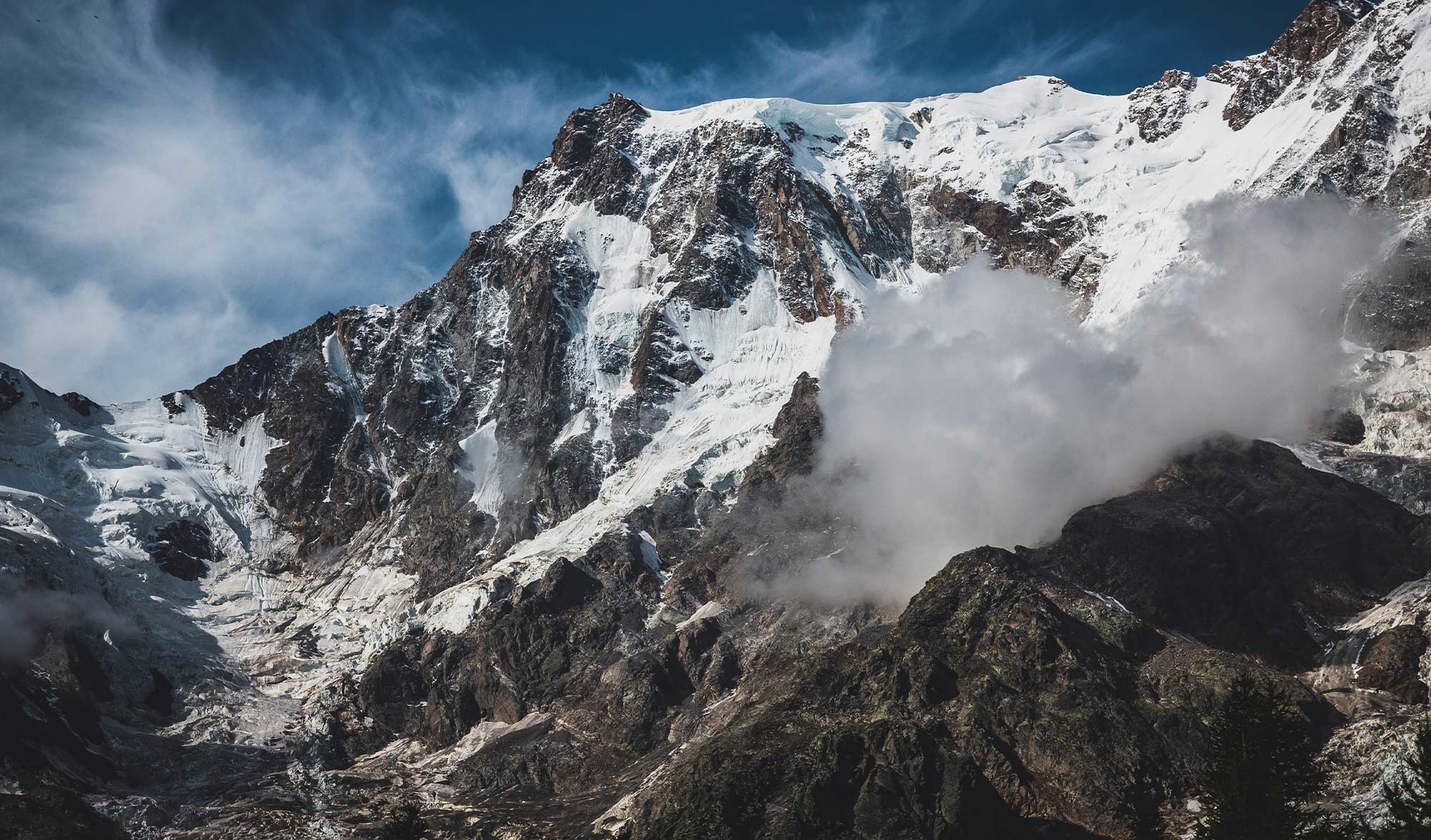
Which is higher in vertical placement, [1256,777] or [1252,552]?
[1252,552]

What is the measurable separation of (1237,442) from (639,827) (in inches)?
4794

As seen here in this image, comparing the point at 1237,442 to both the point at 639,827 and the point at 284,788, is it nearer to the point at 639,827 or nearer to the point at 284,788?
the point at 639,827

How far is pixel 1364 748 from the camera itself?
4766 inches

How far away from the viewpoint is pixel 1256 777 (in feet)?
276

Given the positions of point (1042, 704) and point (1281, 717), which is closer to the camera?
point (1281, 717)

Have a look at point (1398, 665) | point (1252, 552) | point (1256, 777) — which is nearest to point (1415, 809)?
point (1256, 777)

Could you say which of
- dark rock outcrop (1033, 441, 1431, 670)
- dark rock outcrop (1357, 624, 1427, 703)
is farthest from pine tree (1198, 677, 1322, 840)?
dark rock outcrop (1033, 441, 1431, 670)

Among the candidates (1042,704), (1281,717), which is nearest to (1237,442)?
(1042,704)

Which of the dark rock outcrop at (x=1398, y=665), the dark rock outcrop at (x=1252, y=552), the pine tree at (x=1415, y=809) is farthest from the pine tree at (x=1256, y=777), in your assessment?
the dark rock outcrop at (x=1252, y=552)

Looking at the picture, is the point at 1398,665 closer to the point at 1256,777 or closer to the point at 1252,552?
the point at 1252,552

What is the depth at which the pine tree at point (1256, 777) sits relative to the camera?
81.6m

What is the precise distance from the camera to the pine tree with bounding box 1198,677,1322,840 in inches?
3211

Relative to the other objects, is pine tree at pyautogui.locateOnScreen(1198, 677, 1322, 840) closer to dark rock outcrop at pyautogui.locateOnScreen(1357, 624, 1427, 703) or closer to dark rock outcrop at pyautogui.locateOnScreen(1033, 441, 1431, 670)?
dark rock outcrop at pyautogui.locateOnScreen(1357, 624, 1427, 703)

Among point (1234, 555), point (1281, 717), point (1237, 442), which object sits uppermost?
point (1237, 442)
